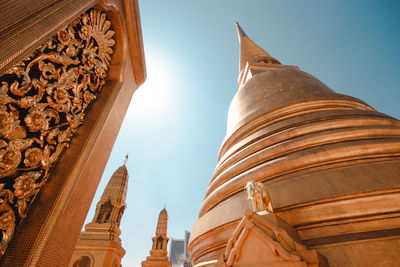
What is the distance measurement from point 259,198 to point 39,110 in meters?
3.00

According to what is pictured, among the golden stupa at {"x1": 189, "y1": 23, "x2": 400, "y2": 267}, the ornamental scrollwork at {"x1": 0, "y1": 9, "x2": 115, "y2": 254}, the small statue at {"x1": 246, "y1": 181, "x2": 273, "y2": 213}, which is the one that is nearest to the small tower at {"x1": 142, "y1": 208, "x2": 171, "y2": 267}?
the golden stupa at {"x1": 189, "y1": 23, "x2": 400, "y2": 267}

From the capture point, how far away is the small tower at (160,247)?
15909 mm

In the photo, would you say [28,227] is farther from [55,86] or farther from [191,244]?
[191,244]

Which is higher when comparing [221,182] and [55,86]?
[221,182]

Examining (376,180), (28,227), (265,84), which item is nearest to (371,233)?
(376,180)

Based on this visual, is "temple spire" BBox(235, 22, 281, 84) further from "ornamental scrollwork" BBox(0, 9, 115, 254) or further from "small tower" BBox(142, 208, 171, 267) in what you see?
"small tower" BBox(142, 208, 171, 267)

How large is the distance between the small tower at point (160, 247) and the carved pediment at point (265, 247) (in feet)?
53.8

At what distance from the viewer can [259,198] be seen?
119 inches

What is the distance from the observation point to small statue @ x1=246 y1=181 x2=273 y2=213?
→ 9.78 feet

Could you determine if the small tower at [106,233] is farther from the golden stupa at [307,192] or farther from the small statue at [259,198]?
the small statue at [259,198]

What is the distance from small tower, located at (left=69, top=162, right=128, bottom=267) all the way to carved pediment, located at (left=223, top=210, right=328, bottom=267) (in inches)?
473

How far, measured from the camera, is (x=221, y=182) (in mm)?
4668

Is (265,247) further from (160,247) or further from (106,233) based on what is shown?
(160,247)

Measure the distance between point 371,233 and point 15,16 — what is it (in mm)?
4447
